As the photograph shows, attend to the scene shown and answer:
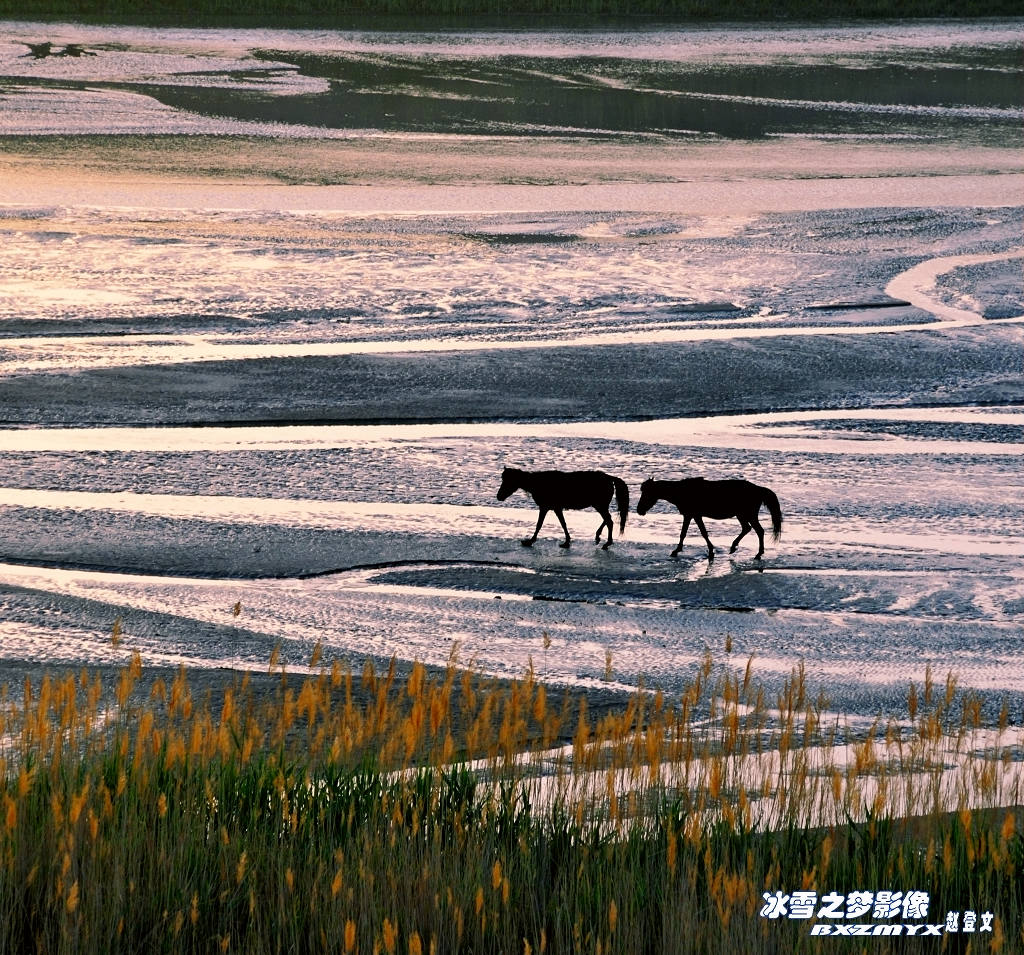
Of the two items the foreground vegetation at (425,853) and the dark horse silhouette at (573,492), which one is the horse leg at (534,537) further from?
the foreground vegetation at (425,853)

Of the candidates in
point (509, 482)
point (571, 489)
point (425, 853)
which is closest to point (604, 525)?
point (571, 489)

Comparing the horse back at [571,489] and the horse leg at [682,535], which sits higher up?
the horse back at [571,489]

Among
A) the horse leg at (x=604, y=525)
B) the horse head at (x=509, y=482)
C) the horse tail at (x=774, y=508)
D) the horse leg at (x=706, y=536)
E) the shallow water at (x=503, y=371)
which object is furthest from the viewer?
the horse head at (x=509, y=482)

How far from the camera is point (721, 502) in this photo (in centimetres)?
929

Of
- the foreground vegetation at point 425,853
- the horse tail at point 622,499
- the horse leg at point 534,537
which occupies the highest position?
the foreground vegetation at point 425,853

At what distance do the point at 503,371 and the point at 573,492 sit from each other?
427 centimetres

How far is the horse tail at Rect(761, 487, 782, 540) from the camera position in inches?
363

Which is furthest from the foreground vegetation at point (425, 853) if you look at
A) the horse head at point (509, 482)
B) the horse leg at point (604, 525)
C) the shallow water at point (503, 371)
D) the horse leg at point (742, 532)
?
the horse head at point (509, 482)

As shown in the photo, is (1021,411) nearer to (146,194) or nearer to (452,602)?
(452,602)

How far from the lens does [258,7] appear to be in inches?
1577

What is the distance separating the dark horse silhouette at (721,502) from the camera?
364 inches

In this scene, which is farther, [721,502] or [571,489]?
[571,489]

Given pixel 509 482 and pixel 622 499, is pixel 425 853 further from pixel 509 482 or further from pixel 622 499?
pixel 509 482

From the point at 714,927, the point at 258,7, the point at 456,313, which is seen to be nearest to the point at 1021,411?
the point at 456,313
